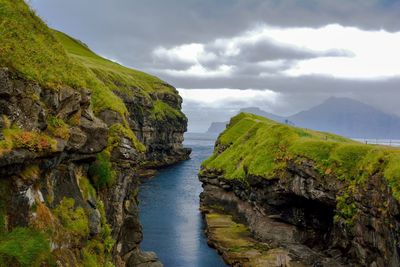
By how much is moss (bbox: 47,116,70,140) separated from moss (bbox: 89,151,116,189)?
858 centimetres

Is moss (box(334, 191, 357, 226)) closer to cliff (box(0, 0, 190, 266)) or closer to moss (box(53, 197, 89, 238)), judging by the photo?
cliff (box(0, 0, 190, 266))

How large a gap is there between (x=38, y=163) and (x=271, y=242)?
50.6m

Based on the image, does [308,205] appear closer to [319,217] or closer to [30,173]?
[319,217]

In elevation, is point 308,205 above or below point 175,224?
above

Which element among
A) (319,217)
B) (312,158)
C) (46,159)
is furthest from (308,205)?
(46,159)

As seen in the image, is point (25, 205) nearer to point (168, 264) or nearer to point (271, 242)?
point (168, 264)

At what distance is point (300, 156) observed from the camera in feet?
227

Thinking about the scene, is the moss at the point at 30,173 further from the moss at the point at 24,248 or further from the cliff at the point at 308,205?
the cliff at the point at 308,205

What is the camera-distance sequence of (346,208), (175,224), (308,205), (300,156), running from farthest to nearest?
(175,224) → (300,156) → (308,205) → (346,208)

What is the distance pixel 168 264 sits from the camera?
63469 mm

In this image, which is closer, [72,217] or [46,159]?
[46,159]

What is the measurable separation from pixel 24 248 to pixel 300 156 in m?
53.9

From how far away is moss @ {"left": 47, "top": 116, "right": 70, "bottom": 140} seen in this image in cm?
2756

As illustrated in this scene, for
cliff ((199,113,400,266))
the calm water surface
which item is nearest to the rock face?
the calm water surface
